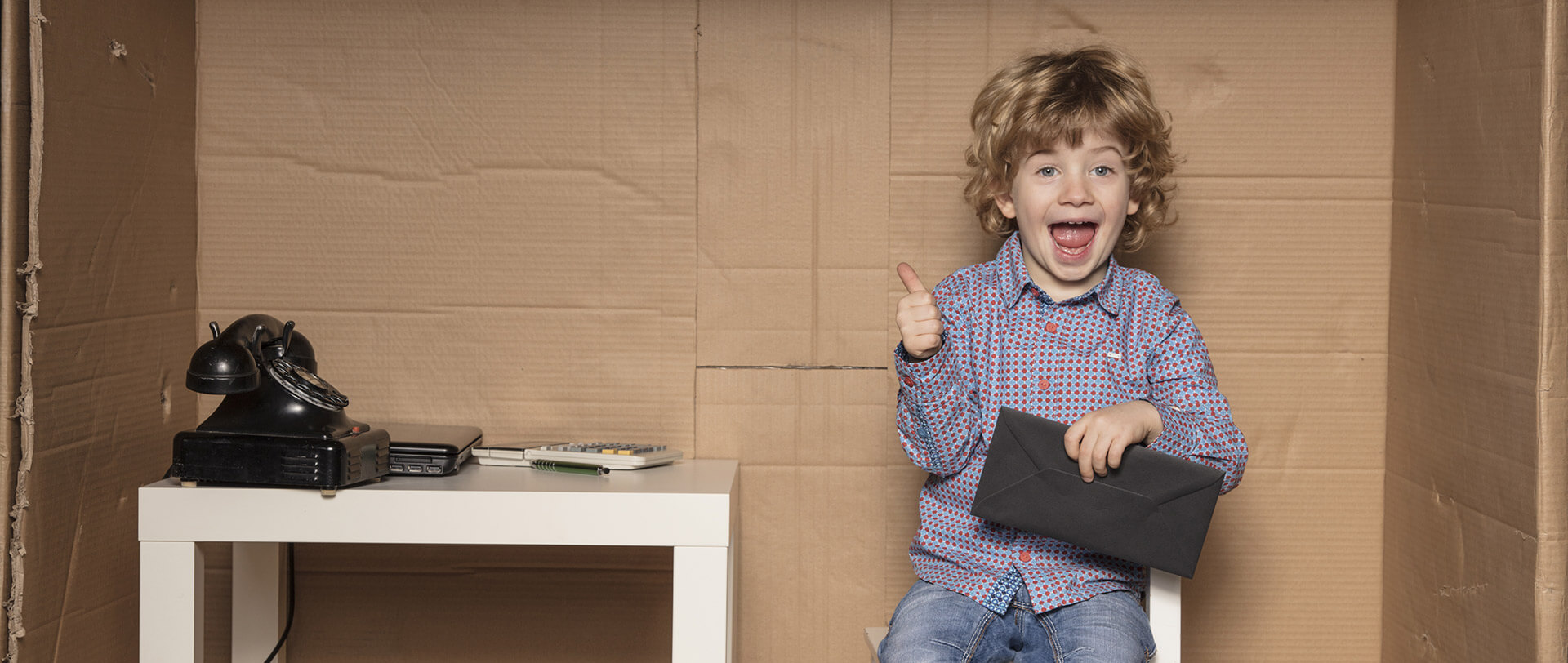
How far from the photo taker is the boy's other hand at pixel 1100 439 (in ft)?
3.24

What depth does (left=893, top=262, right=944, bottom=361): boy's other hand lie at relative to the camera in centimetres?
104

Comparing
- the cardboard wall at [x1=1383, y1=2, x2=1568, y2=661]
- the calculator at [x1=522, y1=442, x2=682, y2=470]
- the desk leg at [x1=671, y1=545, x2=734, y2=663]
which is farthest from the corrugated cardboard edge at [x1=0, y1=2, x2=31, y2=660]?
the cardboard wall at [x1=1383, y1=2, x2=1568, y2=661]

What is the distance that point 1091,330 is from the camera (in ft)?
3.77

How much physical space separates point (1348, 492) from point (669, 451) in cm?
84

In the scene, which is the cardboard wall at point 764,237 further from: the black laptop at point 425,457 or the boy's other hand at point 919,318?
the boy's other hand at point 919,318

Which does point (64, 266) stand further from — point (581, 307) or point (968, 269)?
point (968, 269)

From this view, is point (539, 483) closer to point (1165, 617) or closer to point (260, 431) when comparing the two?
point (260, 431)

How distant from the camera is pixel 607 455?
4.06ft

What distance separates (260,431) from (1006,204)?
778 mm

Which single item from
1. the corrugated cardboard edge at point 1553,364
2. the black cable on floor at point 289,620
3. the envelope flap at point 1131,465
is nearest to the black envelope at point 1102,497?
the envelope flap at point 1131,465

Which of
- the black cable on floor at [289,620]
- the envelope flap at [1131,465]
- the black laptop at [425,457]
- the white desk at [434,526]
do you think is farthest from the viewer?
the black cable on floor at [289,620]

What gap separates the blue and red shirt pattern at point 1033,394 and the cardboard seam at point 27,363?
0.81 metres

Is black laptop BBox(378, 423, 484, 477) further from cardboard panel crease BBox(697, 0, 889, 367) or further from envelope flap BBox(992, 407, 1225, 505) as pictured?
envelope flap BBox(992, 407, 1225, 505)

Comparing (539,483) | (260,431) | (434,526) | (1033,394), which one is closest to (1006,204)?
(1033,394)
